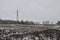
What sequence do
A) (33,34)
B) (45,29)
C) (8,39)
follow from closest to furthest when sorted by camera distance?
(8,39) < (33,34) < (45,29)

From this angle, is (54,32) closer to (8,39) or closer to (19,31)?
(19,31)

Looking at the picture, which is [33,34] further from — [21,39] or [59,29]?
[59,29]

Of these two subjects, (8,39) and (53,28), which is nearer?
(8,39)

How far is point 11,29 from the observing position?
6.41ft

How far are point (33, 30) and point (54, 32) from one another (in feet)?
1.76

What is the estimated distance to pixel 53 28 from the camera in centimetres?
218

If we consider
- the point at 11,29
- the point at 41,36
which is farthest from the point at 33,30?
the point at 11,29

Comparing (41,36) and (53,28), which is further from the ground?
(53,28)

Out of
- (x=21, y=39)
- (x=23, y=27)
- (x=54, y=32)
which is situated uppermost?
(x=23, y=27)

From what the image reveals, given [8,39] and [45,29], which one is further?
[45,29]

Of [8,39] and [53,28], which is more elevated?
[53,28]

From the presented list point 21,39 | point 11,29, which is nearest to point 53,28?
point 21,39

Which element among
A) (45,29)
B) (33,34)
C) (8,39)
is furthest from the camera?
(45,29)

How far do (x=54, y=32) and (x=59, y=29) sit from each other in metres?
0.20
